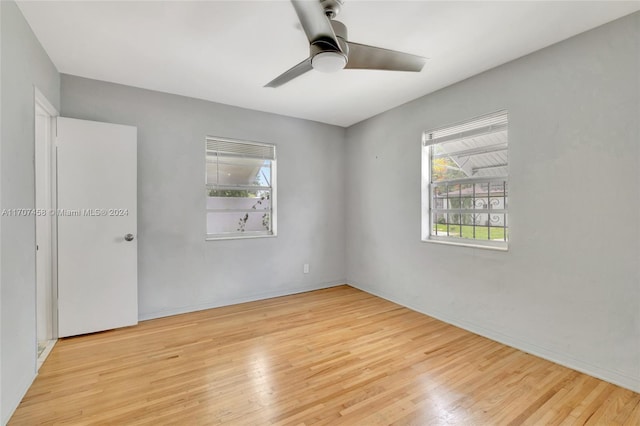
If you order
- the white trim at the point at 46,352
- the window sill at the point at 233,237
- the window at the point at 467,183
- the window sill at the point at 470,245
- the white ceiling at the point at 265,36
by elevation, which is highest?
the white ceiling at the point at 265,36

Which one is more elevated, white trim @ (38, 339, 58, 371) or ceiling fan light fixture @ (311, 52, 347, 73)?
ceiling fan light fixture @ (311, 52, 347, 73)

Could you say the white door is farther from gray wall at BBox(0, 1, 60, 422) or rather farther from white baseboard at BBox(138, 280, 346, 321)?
gray wall at BBox(0, 1, 60, 422)

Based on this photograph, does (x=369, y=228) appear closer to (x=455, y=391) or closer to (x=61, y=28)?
(x=455, y=391)

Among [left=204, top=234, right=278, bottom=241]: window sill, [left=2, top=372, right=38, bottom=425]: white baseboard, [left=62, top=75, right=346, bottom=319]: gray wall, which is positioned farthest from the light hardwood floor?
[left=204, top=234, right=278, bottom=241]: window sill

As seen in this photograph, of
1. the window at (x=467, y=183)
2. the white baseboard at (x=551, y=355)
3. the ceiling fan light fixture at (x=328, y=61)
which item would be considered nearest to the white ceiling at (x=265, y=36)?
the ceiling fan light fixture at (x=328, y=61)

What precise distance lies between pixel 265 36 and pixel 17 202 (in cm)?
205

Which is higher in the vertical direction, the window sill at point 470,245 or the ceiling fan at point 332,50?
the ceiling fan at point 332,50

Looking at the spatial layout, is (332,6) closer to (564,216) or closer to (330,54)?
(330,54)

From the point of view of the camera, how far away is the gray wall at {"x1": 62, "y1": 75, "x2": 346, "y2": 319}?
325 cm

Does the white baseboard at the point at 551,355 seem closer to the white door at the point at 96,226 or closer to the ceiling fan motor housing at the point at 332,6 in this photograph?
the ceiling fan motor housing at the point at 332,6

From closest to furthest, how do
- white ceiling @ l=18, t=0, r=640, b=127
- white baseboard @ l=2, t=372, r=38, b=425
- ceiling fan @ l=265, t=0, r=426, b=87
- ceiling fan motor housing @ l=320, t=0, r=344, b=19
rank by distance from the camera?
1. ceiling fan @ l=265, t=0, r=426, b=87
2. white baseboard @ l=2, t=372, r=38, b=425
3. ceiling fan motor housing @ l=320, t=0, r=344, b=19
4. white ceiling @ l=18, t=0, r=640, b=127

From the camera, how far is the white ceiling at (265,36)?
6.42 feet

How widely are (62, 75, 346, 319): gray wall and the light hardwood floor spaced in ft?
1.96

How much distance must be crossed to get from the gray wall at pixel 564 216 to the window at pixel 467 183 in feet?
0.49
